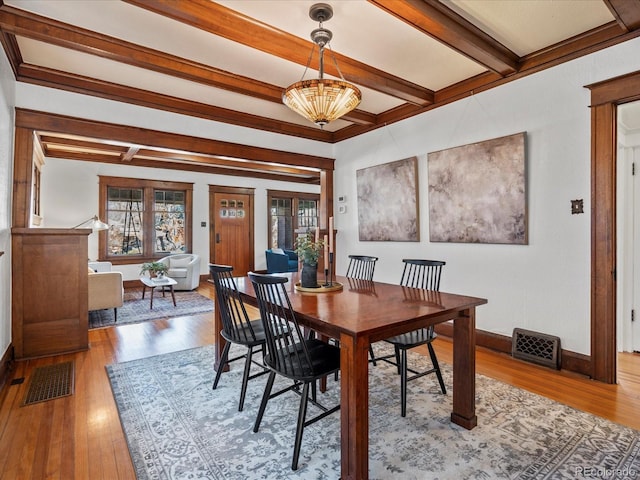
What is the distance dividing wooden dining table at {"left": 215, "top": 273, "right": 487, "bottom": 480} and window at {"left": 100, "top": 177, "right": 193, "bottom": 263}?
5.51 m

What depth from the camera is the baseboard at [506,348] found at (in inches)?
107

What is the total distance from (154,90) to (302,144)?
2.05m

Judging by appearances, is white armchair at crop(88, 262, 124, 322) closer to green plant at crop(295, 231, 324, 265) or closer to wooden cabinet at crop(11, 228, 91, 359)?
wooden cabinet at crop(11, 228, 91, 359)

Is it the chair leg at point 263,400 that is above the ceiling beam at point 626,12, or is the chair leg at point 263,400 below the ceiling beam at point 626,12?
A: below

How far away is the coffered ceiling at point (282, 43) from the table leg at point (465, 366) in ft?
6.43

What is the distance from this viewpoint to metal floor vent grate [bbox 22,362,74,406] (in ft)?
8.00

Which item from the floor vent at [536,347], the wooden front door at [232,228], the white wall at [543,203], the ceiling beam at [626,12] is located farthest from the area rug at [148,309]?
the ceiling beam at [626,12]

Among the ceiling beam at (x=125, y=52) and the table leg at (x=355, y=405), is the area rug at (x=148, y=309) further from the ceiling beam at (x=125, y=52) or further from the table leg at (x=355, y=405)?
the table leg at (x=355, y=405)

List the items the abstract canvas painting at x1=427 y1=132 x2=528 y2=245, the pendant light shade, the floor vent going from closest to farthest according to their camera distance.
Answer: the pendant light shade
the floor vent
the abstract canvas painting at x1=427 y1=132 x2=528 y2=245

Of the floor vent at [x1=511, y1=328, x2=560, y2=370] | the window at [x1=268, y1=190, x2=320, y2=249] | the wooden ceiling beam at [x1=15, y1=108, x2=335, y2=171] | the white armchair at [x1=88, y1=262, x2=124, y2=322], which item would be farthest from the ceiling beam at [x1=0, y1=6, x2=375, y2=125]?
the window at [x1=268, y1=190, x2=320, y2=249]

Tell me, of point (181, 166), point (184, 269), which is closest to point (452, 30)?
point (184, 269)

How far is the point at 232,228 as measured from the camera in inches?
326

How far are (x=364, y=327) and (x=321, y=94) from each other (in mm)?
1561

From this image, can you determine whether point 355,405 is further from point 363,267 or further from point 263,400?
point 363,267
